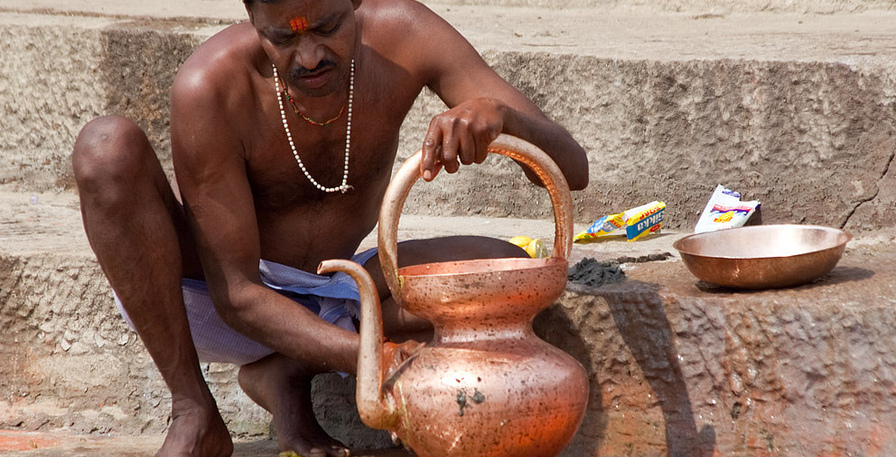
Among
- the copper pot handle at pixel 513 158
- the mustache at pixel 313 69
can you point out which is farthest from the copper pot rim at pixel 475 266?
the mustache at pixel 313 69

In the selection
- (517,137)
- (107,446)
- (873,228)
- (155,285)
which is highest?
(517,137)

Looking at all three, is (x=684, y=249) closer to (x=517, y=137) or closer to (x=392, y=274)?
(x=517, y=137)

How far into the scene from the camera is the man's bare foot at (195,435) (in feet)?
8.68

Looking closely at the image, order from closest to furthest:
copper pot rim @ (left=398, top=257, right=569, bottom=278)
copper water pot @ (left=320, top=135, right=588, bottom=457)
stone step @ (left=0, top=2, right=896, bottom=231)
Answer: copper water pot @ (left=320, top=135, right=588, bottom=457) < copper pot rim @ (left=398, top=257, right=569, bottom=278) < stone step @ (left=0, top=2, right=896, bottom=231)

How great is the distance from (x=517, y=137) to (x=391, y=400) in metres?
0.62

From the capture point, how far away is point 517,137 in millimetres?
2234

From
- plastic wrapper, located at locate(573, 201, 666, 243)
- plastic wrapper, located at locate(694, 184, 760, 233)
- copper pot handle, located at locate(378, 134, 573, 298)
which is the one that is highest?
copper pot handle, located at locate(378, 134, 573, 298)

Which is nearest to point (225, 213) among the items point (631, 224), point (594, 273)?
point (594, 273)

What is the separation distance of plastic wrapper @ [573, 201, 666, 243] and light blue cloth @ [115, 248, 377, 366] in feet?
3.44

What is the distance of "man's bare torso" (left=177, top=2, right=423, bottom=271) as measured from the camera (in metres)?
2.62

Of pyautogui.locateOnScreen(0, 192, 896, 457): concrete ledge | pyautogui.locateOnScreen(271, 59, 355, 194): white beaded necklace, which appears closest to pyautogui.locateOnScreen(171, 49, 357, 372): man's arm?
pyautogui.locateOnScreen(271, 59, 355, 194): white beaded necklace

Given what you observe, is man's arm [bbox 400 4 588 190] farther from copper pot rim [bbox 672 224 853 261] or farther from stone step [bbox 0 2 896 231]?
stone step [bbox 0 2 896 231]

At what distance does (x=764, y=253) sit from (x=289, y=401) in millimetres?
1429

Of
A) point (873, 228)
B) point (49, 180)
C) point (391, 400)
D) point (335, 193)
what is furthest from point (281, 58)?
point (49, 180)
